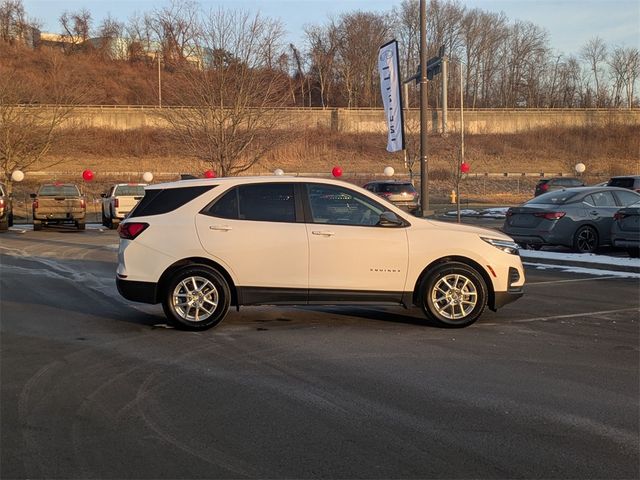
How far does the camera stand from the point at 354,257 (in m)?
7.64

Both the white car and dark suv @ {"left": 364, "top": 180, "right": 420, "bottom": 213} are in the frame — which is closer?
the white car

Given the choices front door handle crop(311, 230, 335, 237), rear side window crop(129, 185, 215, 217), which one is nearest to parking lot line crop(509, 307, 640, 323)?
front door handle crop(311, 230, 335, 237)

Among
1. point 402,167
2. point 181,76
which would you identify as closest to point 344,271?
point 181,76

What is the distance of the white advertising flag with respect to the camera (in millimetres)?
19938

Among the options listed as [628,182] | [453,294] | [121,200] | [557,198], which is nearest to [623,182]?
[628,182]

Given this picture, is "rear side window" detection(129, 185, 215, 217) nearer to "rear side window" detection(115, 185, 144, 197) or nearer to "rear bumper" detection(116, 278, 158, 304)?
"rear bumper" detection(116, 278, 158, 304)

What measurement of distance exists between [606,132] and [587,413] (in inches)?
3052

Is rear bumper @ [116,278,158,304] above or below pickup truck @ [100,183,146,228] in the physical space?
below

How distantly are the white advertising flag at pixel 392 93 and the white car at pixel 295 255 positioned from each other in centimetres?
1264

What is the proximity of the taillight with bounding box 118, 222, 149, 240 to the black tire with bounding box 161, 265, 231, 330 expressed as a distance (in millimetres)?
665

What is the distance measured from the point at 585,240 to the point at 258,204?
942 centimetres

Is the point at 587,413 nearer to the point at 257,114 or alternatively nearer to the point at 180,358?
the point at 180,358

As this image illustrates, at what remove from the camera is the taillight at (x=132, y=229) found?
303 inches

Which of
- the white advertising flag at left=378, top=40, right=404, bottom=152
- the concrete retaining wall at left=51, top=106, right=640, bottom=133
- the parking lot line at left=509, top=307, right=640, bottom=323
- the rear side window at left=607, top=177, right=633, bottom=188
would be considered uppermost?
the concrete retaining wall at left=51, top=106, right=640, bottom=133
